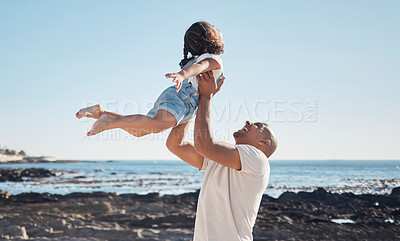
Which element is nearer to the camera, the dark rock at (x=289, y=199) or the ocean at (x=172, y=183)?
the dark rock at (x=289, y=199)

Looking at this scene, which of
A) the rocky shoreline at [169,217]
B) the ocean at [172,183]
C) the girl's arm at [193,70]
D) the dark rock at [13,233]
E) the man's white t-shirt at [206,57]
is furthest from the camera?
the ocean at [172,183]

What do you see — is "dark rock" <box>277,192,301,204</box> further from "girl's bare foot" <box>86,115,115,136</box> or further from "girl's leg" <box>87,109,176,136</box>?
"girl's bare foot" <box>86,115,115,136</box>

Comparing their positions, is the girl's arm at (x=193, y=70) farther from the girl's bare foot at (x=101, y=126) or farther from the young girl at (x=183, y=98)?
the girl's bare foot at (x=101, y=126)

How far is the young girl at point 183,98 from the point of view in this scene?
9.96ft

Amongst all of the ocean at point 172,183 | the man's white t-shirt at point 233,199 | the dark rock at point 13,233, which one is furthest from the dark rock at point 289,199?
the man's white t-shirt at point 233,199

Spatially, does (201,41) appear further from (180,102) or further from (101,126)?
(101,126)

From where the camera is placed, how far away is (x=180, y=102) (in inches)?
126

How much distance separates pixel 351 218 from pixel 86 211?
8.76m

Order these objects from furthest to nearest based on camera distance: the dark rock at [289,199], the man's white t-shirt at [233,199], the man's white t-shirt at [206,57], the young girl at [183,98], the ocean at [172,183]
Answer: the ocean at [172,183] → the dark rock at [289,199] → the man's white t-shirt at [206,57] → the young girl at [183,98] → the man's white t-shirt at [233,199]

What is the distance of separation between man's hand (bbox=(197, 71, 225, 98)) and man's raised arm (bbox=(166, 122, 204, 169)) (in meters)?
0.37

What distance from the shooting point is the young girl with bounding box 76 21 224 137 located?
3.04 metres

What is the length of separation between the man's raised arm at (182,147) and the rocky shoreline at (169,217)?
274 inches

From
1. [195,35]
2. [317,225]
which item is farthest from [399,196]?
[195,35]

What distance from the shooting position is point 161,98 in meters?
3.28
